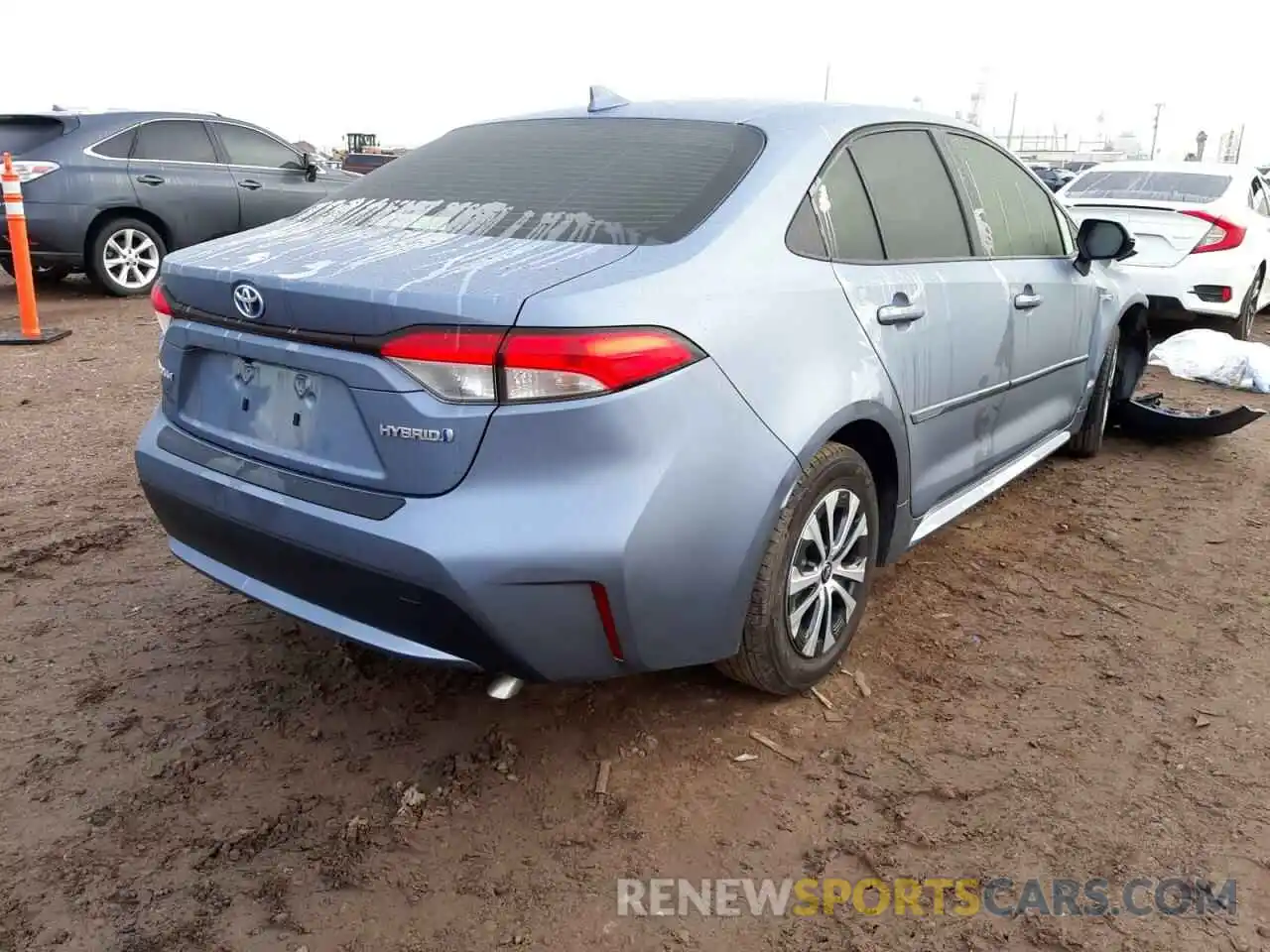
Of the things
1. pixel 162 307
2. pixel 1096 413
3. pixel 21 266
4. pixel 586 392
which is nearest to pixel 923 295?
pixel 586 392

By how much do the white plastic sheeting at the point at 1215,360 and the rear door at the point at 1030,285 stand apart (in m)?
3.24

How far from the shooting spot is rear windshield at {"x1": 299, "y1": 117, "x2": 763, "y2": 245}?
250cm

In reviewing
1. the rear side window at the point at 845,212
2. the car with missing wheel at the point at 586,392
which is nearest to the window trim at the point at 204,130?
the car with missing wheel at the point at 586,392

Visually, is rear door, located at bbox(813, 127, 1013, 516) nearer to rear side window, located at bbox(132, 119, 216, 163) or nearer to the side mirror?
the side mirror

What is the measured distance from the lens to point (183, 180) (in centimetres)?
962

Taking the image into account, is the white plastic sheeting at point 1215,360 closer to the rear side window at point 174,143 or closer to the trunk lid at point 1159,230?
the trunk lid at point 1159,230

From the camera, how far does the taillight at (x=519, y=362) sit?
6.81 feet

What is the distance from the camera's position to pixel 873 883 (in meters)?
2.25

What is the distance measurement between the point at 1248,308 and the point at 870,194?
6.71 m

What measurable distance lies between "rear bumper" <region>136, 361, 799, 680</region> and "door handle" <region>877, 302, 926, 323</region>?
2.12ft

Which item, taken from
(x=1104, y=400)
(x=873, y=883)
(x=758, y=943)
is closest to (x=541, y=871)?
(x=758, y=943)

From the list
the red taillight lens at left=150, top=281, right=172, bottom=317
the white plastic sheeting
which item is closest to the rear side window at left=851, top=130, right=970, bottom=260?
the red taillight lens at left=150, top=281, right=172, bottom=317

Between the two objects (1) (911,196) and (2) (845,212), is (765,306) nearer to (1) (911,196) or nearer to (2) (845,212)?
(2) (845,212)

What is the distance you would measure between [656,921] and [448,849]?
1.66 ft
